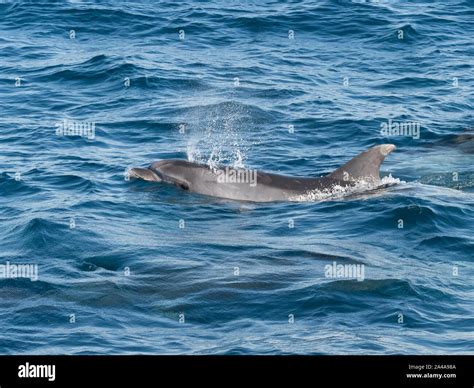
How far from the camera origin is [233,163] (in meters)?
26.7

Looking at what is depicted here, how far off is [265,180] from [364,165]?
205 cm

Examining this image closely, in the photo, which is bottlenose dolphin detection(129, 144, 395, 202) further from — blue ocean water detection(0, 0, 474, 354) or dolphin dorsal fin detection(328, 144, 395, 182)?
blue ocean water detection(0, 0, 474, 354)

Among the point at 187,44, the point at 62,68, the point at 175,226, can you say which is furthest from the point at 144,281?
the point at 187,44

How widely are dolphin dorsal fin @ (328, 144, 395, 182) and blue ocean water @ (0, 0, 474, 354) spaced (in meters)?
0.72

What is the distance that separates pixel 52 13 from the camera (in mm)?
41156

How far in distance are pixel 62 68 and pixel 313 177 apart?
43.9ft

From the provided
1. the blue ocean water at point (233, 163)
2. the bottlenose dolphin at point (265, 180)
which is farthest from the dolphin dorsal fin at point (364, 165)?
the blue ocean water at point (233, 163)

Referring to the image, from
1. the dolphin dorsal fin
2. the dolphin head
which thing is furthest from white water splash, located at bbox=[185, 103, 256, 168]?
the dolphin dorsal fin

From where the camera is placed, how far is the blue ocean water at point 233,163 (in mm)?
16797

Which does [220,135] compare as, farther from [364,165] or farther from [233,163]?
[364,165]

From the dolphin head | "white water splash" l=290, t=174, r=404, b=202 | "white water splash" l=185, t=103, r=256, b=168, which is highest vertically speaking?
"white water splash" l=185, t=103, r=256, b=168

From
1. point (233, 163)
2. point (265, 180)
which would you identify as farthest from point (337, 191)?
point (233, 163)

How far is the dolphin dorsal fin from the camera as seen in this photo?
78.0ft

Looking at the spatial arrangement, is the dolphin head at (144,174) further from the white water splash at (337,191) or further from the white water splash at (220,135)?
the white water splash at (337,191)
